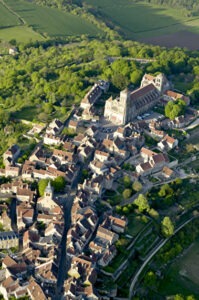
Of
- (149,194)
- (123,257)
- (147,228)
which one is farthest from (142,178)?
(123,257)

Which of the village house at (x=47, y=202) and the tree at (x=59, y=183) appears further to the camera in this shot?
the tree at (x=59, y=183)

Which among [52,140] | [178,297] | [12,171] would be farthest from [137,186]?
[12,171]

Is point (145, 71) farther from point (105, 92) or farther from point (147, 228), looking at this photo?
point (147, 228)

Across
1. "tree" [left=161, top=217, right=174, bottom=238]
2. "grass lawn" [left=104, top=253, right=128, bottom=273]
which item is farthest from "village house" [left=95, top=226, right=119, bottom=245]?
"tree" [left=161, top=217, right=174, bottom=238]

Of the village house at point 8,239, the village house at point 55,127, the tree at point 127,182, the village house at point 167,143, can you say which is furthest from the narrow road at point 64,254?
the village house at point 167,143

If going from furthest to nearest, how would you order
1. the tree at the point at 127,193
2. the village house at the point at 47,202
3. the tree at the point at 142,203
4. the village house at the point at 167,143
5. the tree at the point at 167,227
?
the village house at the point at 167,143, the tree at the point at 127,193, the tree at the point at 142,203, the tree at the point at 167,227, the village house at the point at 47,202

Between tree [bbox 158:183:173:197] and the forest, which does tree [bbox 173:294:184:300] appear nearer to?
tree [bbox 158:183:173:197]

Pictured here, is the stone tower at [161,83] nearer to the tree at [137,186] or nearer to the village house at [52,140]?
the village house at [52,140]
